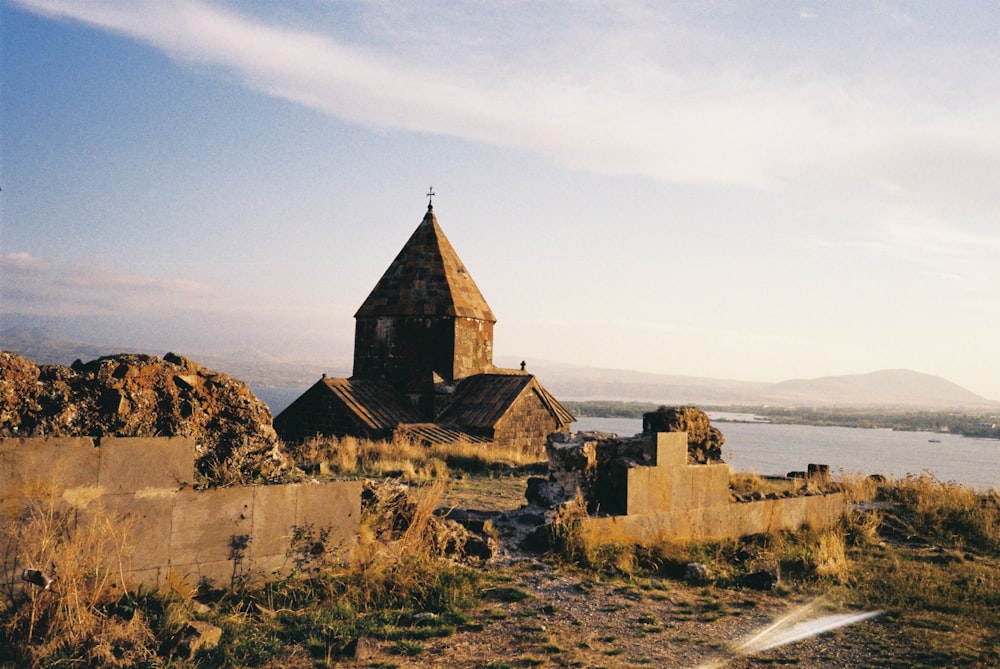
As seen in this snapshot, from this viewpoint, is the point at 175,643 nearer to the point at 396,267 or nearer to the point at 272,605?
the point at 272,605

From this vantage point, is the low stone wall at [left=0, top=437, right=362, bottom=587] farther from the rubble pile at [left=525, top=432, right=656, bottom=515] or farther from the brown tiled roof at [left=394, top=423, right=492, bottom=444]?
the brown tiled roof at [left=394, top=423, right=492, bottom=444]

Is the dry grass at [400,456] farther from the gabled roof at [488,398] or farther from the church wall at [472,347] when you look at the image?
the church wall at [472,347]

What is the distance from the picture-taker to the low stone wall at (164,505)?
16.8ft

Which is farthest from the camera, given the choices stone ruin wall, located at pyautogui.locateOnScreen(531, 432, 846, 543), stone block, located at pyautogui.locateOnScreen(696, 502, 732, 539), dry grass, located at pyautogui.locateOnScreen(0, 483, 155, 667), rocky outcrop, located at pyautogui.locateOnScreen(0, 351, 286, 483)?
stone block, located at pyautogui.locateOnScreen(696, 502, 732, 539)

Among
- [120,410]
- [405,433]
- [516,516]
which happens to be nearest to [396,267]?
[405,433]

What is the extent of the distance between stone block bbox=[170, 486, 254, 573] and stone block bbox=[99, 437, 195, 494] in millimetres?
176

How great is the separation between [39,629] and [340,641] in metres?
1.90

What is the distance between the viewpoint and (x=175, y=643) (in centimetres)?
468

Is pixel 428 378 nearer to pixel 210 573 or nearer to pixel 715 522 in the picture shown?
pixel 715 522

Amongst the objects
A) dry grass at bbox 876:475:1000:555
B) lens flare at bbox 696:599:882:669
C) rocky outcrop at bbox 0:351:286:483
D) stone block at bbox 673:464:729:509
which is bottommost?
lens flare at bbox 696:599:882:669

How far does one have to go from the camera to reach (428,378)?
2164 centimetres

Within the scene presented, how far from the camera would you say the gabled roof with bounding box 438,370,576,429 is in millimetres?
20688

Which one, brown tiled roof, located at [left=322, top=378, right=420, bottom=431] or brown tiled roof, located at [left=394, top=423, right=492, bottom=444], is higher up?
brown tiled roof, located at [left=322, top=378, right=420, bottom=431]

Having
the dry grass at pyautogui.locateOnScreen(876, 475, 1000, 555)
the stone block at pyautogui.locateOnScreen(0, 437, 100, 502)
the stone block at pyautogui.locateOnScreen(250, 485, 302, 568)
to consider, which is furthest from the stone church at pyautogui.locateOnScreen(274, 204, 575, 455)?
the stone block at pyautogui.locateOnScreen(0, 437, 100, 502)
